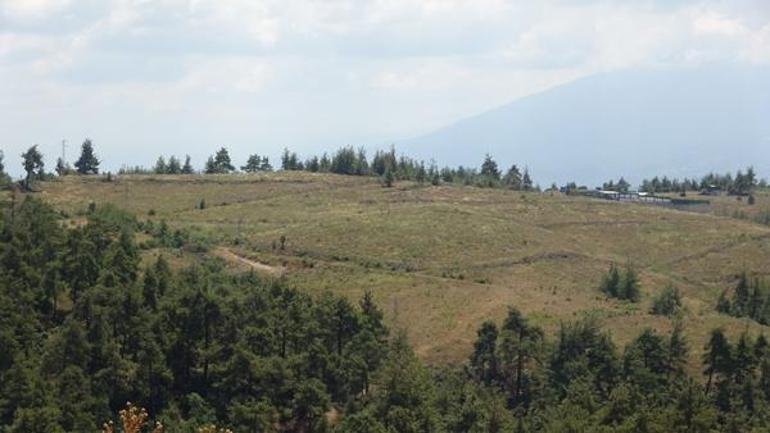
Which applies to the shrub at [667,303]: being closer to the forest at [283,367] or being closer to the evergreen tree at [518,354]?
the forest at [283,367]

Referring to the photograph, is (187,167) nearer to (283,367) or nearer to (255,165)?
(255,165)

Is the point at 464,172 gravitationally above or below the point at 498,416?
above

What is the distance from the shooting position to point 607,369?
58656 mm

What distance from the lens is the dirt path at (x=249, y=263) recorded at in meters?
88.1

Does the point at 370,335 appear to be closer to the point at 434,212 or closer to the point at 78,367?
the point at 78,367

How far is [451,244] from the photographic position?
102125 mm

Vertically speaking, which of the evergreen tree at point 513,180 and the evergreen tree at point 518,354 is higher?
the evergreen tree at point 513,180

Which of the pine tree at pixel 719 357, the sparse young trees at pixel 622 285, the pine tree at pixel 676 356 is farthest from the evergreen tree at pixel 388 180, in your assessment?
the pine tree at pixel 719 357

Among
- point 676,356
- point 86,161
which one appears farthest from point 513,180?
point 676,356

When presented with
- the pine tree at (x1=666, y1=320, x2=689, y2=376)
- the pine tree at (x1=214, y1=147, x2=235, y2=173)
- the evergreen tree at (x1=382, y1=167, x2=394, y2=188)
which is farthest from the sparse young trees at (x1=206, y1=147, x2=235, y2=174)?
the pine tree at (x1=666, y1=320, x2=689, y2=376)

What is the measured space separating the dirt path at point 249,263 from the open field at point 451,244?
388mm

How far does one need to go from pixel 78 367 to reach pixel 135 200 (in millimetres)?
78686

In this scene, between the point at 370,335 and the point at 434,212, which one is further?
the point at 434,212

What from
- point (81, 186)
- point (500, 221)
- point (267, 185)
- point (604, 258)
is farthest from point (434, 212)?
point (81, 186)
